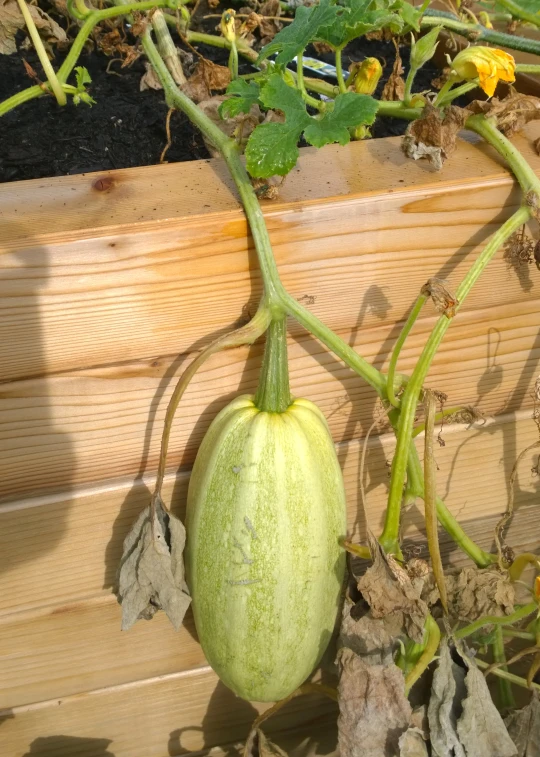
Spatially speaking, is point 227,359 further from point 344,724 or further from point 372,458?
point 344,724

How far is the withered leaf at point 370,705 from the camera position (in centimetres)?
84

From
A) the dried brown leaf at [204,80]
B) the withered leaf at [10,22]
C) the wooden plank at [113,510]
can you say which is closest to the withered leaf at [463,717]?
the wooden plank at [113,510]

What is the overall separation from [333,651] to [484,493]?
0.35 metres

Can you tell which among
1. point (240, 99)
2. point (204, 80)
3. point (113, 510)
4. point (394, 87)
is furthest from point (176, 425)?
point (394, 87)

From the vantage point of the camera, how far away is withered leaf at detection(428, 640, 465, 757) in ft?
2.85

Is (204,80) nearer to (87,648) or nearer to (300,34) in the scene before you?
(300,34)

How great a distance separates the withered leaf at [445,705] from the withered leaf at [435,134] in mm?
617

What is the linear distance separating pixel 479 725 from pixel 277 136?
0.75 meters

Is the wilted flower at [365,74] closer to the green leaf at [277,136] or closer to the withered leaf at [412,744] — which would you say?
the green leaf at [277,136]

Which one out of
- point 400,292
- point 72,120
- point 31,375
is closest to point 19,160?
point 72,120

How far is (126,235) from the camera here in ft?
2.37

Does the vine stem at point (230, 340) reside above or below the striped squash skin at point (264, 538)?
above

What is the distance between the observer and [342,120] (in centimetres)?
73

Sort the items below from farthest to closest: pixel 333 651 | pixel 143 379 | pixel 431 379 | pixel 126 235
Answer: pixel 333 651 → pixel 431 379 → pixel 143 379 → pixel 126 235
